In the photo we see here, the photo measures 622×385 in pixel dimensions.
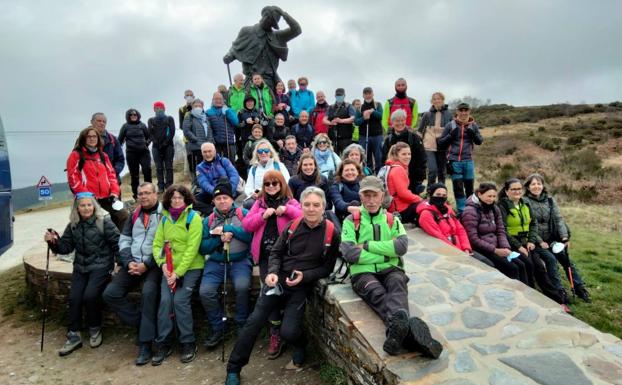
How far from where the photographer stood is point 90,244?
17.2 ft

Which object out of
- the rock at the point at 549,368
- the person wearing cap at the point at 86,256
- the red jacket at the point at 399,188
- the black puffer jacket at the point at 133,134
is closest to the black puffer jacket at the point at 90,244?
the person wearing cap at the point at 86,256

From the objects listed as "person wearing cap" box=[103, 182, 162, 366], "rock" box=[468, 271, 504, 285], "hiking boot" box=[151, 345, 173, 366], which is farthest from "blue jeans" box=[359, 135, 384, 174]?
"hiking boot" box=[151, 345, 173, 366]

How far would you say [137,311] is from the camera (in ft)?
17.1

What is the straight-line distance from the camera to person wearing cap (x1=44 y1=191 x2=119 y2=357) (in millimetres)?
5203

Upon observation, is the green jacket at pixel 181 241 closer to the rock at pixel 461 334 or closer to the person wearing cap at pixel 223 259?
the person wearing cap at pixel 223 259

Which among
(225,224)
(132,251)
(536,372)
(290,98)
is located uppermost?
(290,98)

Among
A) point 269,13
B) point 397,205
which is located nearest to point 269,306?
point 397,205

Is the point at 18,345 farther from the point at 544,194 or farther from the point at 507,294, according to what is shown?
the point at 544,194

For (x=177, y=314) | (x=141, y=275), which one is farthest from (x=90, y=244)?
(x=177, y=314)

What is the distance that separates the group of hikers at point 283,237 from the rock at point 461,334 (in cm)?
44

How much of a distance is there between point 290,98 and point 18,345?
26.6 feet

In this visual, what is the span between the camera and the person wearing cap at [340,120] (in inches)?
372

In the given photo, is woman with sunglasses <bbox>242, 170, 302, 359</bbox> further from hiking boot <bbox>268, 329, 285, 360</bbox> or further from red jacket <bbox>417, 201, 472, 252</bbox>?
red jacket <bbox>417, 201, 472, 252</bbox>

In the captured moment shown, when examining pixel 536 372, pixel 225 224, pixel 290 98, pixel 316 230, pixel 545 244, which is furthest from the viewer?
pixel 290 98
